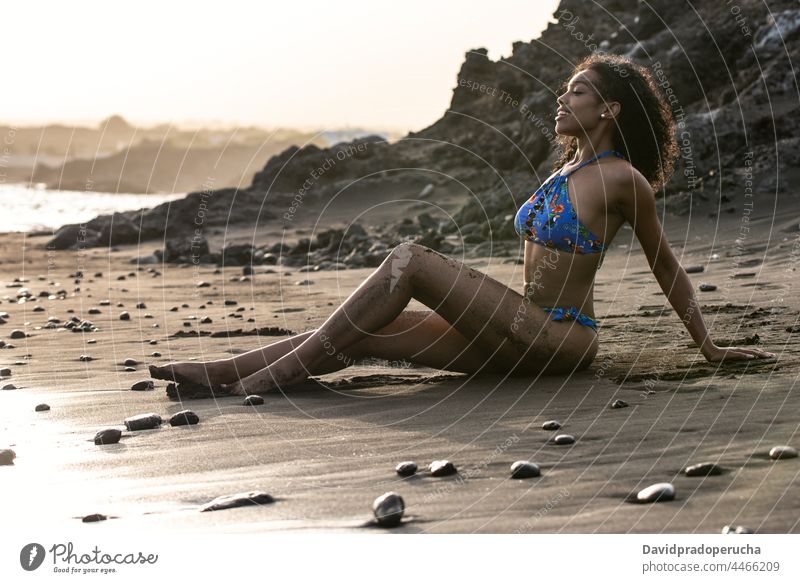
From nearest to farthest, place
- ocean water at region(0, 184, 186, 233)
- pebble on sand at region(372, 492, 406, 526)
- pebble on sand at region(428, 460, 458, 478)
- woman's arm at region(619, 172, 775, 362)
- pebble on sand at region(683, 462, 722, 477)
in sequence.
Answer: pebble on sand at region(372, 492, 406, 526) < pebble on sand at region(683, 462, 722, 477) < pebble on sand at region(428, 460, 458, 478) < woman's arm at region(619, 172, 775, 362) < ocean water at region(0, 184, 186, 233)

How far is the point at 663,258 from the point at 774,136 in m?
8.69

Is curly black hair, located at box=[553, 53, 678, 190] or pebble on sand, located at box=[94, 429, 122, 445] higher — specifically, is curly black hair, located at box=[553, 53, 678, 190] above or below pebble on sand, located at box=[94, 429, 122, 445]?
above

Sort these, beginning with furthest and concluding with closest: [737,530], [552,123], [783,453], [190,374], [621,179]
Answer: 1. [552,123]
2. [190,374]
3. [621,179]
4. [783,453]
5. [737,530]

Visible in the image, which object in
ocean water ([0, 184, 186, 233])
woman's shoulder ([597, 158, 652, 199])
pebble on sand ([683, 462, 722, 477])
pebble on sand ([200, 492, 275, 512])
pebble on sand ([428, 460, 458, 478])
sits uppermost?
woman's shoulder ([597, 158, 652, 199])

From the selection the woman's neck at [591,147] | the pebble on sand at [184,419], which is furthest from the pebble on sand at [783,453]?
the pebble on sand at [184,419]

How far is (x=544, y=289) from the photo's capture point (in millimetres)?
6230

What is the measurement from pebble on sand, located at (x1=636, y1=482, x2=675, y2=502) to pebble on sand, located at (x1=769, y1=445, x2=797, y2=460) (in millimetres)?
559

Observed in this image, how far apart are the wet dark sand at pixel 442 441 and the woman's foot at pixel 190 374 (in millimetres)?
155

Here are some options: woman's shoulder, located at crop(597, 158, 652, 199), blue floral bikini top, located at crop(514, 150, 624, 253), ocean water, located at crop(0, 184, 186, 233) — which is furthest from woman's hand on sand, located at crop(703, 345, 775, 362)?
ocean water, located at crop(0, 184, 186, 233)

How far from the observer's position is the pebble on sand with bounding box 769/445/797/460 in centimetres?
413

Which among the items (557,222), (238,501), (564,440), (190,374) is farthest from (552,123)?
(238,501)

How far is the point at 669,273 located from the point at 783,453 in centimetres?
203

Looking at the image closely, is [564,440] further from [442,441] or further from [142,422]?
[142,422]

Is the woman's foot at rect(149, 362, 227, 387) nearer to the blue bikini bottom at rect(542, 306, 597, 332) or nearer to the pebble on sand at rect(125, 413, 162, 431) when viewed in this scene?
the pebble on sand at rect(125, 413, 162, 431)
